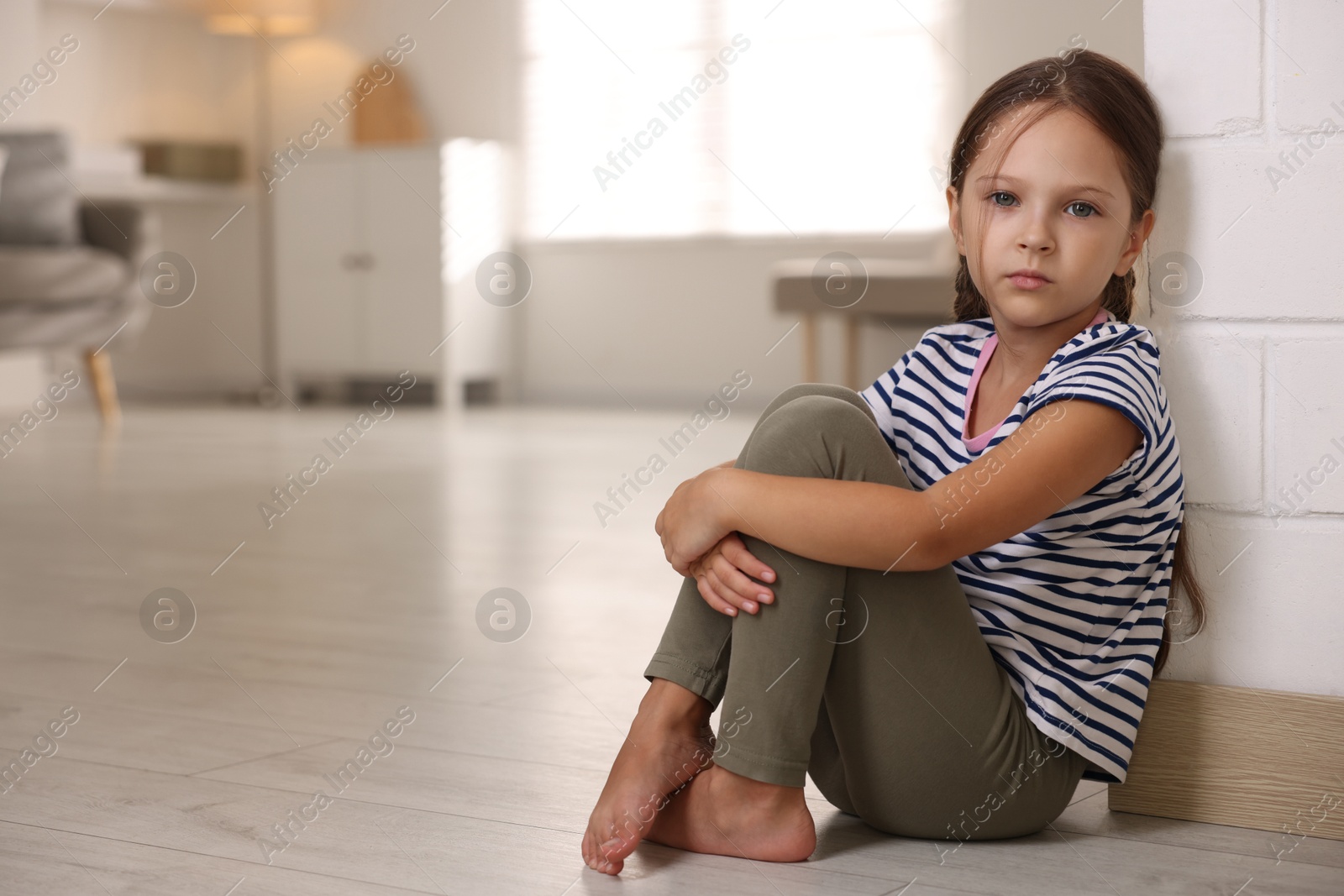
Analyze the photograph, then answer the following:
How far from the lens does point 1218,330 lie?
96cm

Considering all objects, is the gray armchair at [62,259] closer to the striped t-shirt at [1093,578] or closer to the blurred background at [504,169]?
the blurred background at [504,169]

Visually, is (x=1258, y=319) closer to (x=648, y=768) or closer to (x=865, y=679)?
(x=865, y=679)

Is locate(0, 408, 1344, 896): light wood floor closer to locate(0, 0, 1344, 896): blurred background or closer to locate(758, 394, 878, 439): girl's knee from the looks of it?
locate(0, 0, 1344, 896): blurred background

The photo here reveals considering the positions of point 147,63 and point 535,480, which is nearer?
point 535,480

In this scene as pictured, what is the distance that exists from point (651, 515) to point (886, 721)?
5.65 feet

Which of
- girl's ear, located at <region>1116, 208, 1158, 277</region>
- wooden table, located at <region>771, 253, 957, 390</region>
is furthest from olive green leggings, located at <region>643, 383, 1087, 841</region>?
wooden table, located at <region>771, 253, 957, 390</region>

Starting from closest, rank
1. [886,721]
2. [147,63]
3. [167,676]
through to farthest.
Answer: [886,721] → [167,676] → [147,63]

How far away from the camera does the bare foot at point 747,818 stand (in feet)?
2.82

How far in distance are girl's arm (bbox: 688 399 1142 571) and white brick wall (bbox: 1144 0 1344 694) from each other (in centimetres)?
18

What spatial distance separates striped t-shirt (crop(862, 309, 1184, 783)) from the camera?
2.87 feet

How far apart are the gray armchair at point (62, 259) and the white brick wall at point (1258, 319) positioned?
12.5 feet

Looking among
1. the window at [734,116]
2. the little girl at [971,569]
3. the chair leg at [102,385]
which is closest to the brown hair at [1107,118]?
the little girl at [971,569]

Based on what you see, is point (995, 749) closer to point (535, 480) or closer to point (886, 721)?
point (886, 721)

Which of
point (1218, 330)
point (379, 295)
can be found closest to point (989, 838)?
point (1218, 330)
